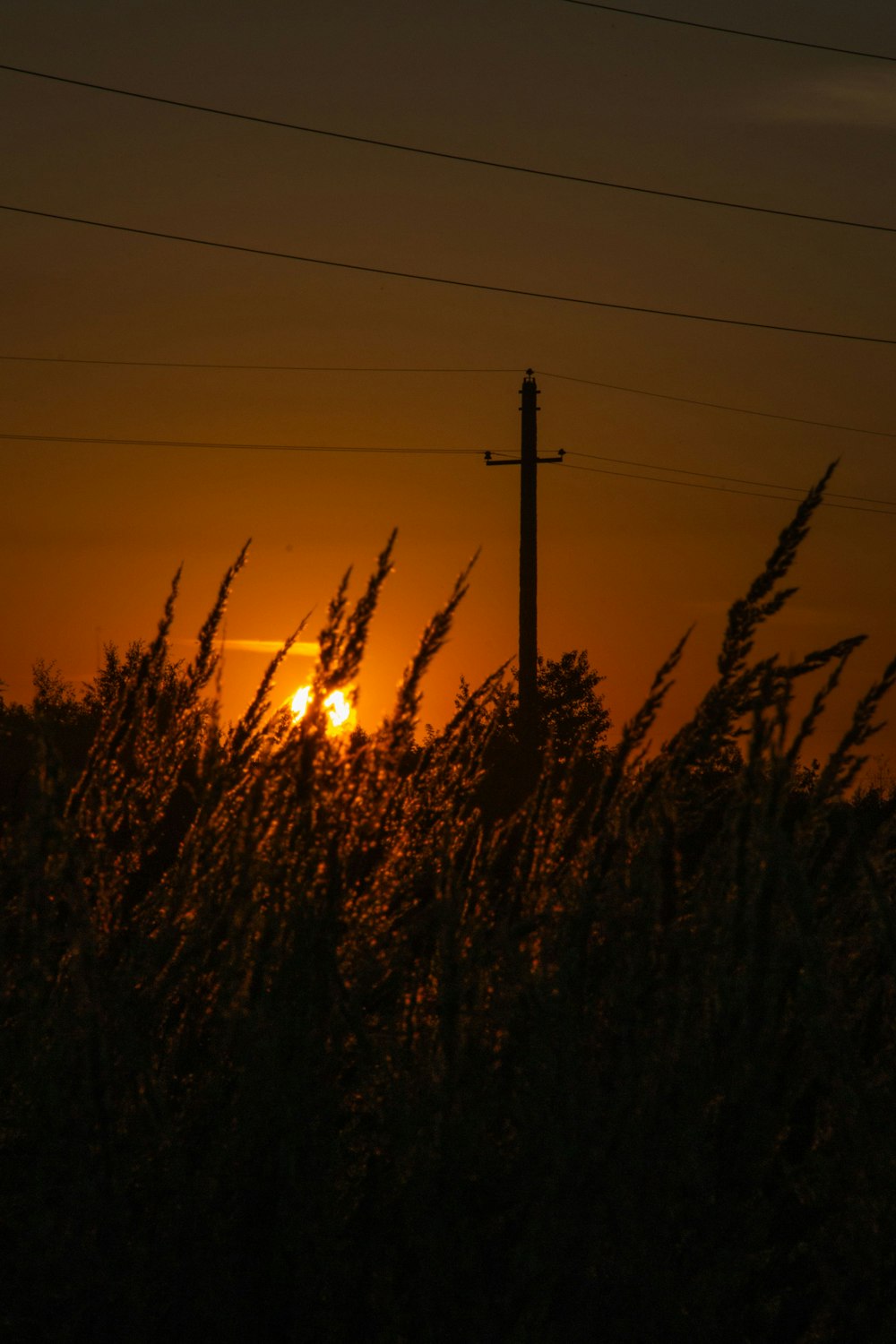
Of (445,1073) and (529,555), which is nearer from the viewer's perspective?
(445,1073)

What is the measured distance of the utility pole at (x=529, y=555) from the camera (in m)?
24.3

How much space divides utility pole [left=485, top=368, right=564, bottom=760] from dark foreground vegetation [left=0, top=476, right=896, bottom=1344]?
20017 mm

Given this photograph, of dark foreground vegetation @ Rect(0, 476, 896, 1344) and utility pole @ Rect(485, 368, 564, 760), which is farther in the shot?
utility pole @ Rect(485, 368, 564, 760)

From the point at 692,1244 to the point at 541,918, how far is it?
0.42 metres

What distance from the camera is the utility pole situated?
24.3 meters

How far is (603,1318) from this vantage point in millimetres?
1562

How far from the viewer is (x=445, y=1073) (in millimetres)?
1600

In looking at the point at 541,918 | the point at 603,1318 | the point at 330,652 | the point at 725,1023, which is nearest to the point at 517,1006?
the point at 541,918

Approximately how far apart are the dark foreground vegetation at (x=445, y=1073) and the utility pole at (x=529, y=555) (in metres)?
20.0

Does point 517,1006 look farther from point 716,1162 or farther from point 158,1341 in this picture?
point 158,1341

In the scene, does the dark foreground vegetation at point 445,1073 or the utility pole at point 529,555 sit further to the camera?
the utility pole at point 529,555

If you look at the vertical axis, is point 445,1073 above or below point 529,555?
below

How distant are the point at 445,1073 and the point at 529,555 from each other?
24.4 m

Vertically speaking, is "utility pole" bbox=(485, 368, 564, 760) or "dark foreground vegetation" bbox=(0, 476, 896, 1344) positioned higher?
"utility pole" bbox=(485, 368, 564, 760)
